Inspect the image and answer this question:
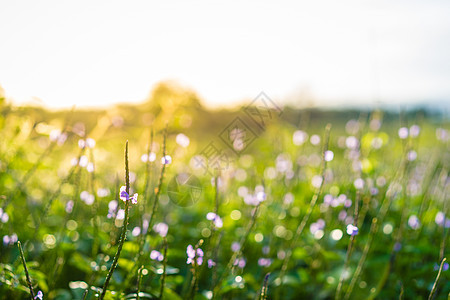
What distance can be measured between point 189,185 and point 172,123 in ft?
5.60

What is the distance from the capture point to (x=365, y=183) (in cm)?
285

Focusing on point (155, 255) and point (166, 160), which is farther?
point (155, 255)

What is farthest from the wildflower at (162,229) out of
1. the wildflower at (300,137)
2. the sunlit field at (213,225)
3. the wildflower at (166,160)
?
the wildflower at (300,137)

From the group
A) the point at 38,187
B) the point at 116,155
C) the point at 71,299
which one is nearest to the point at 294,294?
the point at 71,299

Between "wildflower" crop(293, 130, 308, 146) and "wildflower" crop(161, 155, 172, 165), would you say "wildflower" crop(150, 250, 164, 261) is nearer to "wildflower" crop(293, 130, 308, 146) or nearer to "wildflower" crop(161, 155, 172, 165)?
"wildflower" crop(161, 155, 172, 165)

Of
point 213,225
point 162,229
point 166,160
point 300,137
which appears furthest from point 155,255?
point 300,137

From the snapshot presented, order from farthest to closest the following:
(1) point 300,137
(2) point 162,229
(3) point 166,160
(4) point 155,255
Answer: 1. (1) point 300,137
2. (2) point 162,229
3. (4) point 155,255
4. (3) point 166,160

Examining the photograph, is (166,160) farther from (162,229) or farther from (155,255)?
(162,229)

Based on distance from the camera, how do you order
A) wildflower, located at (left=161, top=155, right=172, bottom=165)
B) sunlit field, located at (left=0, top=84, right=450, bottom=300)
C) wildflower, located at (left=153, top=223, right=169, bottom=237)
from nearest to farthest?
1. wildflower, located at (left=161, top=155, right=172, bottom=165)
2. sunlit field, located at (left=0, top=84, right=450, bottom=300)
3. wildflower, located at (left=153, top=223, right=169, bottom=237)

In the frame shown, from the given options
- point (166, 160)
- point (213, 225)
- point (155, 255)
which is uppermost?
point (166, 160)

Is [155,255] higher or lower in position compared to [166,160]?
lower

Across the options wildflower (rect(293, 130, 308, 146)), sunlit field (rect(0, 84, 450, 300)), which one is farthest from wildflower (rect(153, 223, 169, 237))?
wildflower (rect(293, 130, 308, 146))

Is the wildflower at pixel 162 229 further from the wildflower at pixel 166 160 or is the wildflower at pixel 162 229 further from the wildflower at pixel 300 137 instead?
the wildflower at pixel 300 137

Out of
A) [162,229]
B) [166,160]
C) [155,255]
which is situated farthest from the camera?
[162,229]
